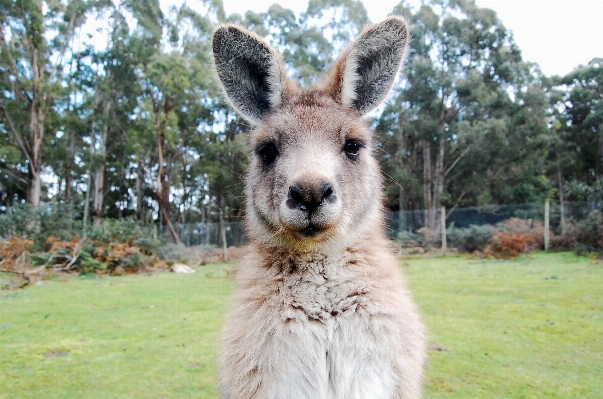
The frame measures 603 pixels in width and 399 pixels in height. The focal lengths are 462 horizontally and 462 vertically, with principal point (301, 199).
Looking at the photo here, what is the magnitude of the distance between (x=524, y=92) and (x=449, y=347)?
949 inches

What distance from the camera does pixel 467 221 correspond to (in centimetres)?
1631

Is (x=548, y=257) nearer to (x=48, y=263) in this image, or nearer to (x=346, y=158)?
(x=346, y=158)

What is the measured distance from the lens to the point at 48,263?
37.0 ft

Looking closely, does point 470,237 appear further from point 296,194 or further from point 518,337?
point 296,194

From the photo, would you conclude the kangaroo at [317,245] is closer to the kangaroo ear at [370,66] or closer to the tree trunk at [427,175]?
the kangaroo ear at [370,66]

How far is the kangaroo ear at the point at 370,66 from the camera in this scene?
7.52 feet

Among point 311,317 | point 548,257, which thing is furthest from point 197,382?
point 548,257

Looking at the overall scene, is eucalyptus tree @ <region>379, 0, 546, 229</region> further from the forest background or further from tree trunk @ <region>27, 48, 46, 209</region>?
tree trunk @ <region>27, 48, 46, 209</region>

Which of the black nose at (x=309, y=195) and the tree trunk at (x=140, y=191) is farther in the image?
the tree trunk at (x=140, y=191)

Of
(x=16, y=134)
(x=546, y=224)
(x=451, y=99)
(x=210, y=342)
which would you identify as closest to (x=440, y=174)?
(x=451, y=99)

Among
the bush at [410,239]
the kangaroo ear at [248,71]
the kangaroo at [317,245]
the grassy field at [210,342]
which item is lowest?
the grassy field at [210,342]

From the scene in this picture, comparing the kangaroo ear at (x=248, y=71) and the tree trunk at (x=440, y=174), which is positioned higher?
the tree trunk at (x=440, y=174)

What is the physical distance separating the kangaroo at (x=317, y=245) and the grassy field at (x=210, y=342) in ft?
1.84

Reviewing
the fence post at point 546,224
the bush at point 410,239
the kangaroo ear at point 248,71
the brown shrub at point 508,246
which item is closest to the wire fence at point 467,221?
the bush at point 410,239
